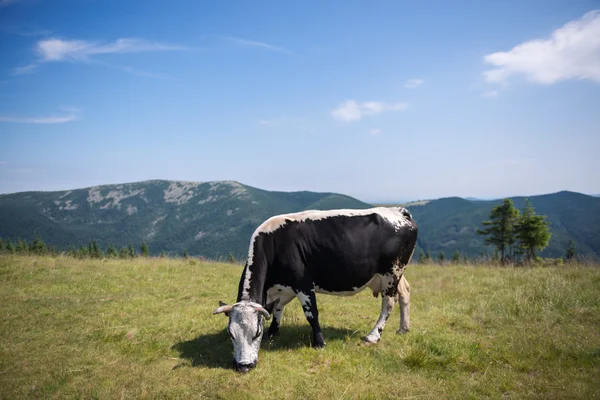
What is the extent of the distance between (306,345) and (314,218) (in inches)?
117

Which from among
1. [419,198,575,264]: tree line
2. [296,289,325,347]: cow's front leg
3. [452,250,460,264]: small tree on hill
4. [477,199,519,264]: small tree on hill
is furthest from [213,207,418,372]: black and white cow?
[477,199,519,264]: small tree on hill

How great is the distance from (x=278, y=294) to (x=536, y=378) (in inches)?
208

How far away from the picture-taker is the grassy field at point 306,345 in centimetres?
610

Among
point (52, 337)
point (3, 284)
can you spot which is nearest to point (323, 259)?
point (52, 337)

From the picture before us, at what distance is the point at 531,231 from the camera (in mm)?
57906

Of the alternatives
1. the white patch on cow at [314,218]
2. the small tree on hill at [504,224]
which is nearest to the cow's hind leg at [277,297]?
the white patch on cow at [314,218]

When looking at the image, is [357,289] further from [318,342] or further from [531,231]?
[531,231]

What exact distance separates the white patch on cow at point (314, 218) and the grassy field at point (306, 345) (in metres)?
2.04

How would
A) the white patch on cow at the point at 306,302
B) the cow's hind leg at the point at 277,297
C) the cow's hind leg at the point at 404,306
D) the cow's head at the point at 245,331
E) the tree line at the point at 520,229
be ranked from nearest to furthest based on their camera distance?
the cow's head at the point at 245,331
the white patch on cow at the point at 306,302
the cow's hind leg at the point at 277,297
the cow's hind leg at the point at 404,306
the tree line at the point at 520,229

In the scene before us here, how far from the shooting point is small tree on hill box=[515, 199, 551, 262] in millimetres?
57188

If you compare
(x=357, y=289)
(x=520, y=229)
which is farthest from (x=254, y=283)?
(x=520, y=229)

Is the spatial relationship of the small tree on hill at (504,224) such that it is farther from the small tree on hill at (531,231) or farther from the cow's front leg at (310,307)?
the cow's front leg at (310,307)

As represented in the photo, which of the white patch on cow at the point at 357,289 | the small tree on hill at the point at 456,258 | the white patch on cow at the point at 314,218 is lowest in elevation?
the small tree on hill at the point at 456,258

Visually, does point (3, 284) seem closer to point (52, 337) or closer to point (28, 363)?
point (52, 337)
